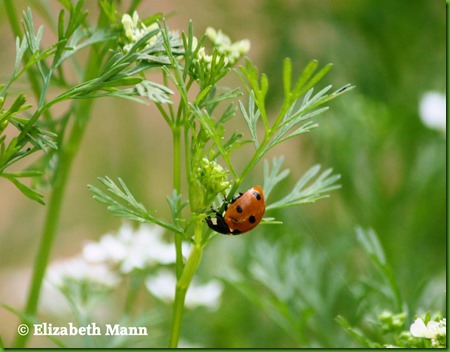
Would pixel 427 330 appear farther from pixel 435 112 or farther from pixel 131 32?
pixel 435 112

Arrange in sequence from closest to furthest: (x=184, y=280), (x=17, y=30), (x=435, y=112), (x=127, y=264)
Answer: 1. (x=184, y=280)
2. (x=17, y=30)
3. (x=127, y=264)
4. (x=435, y=112)

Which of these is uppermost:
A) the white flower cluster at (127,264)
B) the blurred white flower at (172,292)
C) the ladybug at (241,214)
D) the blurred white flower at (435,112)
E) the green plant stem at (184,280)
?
the blurred white flower at (435,112)

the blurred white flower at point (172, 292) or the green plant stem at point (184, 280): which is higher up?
the blurred white flower at point (172, 292)

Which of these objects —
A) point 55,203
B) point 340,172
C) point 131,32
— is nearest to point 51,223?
point 55,203

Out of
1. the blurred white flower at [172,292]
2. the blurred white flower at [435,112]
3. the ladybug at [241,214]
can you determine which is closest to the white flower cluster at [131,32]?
the ladybug at [241,214]

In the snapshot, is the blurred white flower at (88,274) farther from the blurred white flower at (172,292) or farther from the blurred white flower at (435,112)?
the blurred white flower at (435,112)

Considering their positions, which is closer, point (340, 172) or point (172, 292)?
point (172, 292)

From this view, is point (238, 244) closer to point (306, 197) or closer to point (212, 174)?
point (306, 197)

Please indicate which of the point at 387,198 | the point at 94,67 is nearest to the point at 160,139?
the point at 387,198
